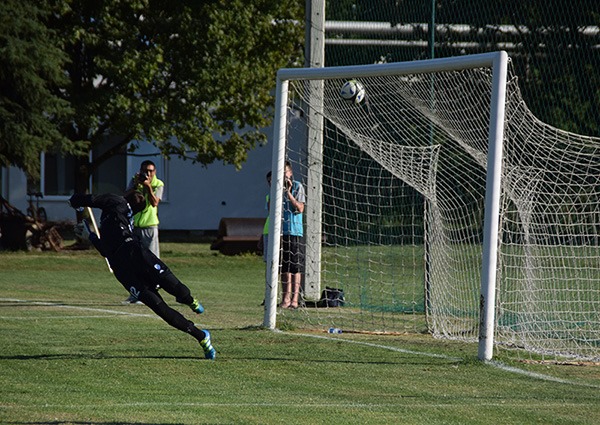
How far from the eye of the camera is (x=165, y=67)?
26.5m

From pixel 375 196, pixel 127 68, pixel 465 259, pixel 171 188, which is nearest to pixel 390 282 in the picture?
pixel 375 196

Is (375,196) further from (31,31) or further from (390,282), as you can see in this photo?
(31,31)

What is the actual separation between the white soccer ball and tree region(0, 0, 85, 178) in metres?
12.8

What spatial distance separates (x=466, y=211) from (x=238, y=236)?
14.7 metres

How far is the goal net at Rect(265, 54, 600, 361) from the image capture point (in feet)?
34.6

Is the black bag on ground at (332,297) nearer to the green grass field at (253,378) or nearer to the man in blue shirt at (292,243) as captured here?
the man in blue shirt at (292,243)

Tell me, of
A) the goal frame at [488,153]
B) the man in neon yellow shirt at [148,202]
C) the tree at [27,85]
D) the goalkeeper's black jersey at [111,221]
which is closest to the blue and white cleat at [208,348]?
the goalkeeper's black jersey at [111,221]

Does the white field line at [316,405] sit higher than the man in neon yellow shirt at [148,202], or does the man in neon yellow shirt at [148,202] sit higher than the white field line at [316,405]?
the man in neon yellow shirt at [148,202]

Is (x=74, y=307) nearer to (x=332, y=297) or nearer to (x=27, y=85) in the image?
(x=332, y=297)

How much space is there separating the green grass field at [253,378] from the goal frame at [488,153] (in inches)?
17.9

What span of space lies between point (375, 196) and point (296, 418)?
8761 mm

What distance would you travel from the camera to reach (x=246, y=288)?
740 inches

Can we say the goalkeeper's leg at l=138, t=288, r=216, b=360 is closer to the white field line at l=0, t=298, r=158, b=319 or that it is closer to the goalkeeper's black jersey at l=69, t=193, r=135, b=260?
the goalkeeper's black jersey at l=69, t=193, r=135, b=260

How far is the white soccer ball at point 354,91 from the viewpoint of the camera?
12.4m
